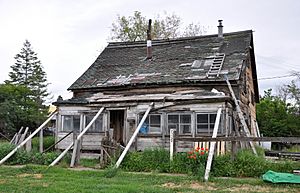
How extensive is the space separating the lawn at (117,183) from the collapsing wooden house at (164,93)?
3073mm

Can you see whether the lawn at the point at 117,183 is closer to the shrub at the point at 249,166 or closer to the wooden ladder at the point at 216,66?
the shrub at the point at 249,166

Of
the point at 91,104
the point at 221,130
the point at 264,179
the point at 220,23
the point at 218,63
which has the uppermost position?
the point at 220,23

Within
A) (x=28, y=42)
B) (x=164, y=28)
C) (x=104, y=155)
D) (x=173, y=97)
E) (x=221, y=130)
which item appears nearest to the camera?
(x=104, y=155)

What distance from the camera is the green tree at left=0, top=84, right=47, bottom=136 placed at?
33438mm

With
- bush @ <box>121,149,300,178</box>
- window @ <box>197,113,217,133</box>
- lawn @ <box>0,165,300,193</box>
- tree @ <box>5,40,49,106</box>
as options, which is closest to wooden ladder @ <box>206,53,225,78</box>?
window @ <box>197,113,217,133</box>

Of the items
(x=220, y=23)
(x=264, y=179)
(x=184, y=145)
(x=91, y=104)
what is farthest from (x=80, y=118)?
(x=264, y=179)

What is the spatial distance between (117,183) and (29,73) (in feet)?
149

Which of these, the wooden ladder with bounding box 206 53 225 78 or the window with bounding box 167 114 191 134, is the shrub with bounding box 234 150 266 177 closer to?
the window with bounding box 167 114 191 134

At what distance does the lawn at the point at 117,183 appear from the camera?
905cm

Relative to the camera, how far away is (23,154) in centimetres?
1491

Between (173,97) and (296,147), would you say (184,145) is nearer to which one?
(173,97)

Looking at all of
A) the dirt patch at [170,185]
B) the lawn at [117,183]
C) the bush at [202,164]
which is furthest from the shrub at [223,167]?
the dirt patch at [170,185]

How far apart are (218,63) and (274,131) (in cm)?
1318

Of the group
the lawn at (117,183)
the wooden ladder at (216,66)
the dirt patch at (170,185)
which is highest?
the wooden ladder at (216,66)
